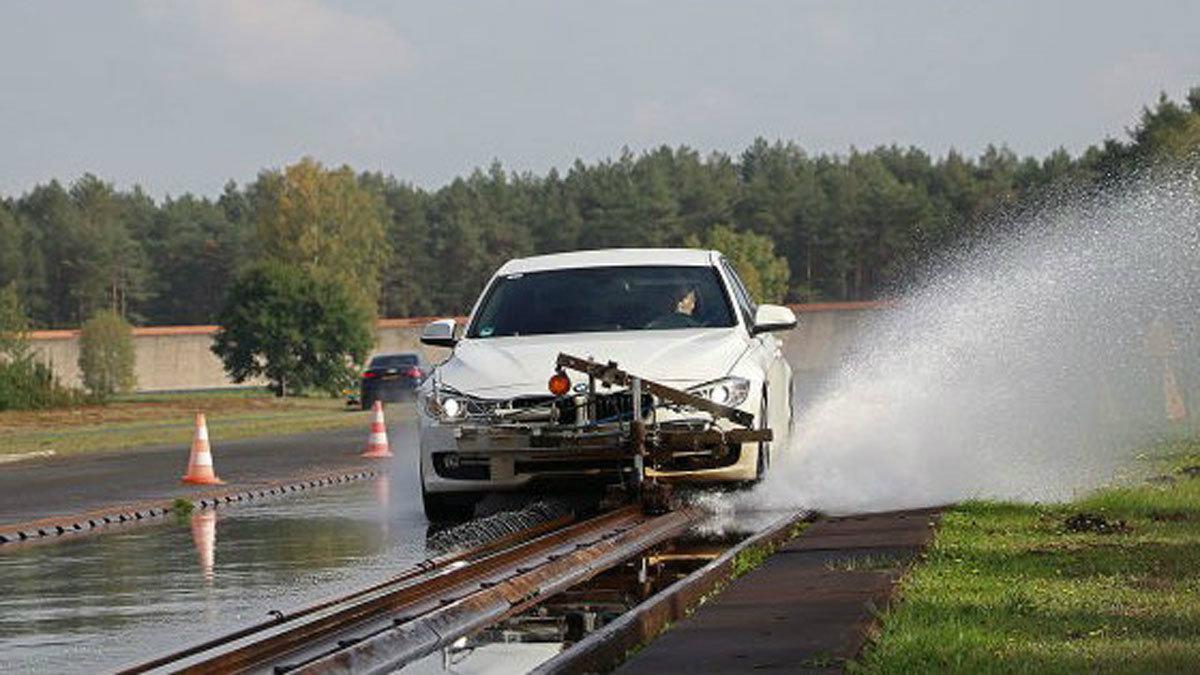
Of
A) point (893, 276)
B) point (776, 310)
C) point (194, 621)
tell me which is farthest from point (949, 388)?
point (893, 276)

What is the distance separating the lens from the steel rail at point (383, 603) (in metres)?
9.44

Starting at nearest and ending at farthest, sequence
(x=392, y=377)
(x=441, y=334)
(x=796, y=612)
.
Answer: (x=796, y=612)
(x=441, y=334)
(x=392, y=377)

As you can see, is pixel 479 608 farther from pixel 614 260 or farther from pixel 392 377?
pixel 392 377

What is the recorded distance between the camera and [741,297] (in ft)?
63.0

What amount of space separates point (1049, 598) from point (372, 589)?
10.8 feet

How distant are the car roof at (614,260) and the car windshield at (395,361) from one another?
4433 centimetres

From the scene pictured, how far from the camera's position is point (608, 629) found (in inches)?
368

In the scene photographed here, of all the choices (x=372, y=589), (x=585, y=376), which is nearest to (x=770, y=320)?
(x=585, y=376)

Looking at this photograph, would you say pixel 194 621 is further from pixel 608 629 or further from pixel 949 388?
pixel 949 388

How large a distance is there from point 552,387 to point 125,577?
3004mm

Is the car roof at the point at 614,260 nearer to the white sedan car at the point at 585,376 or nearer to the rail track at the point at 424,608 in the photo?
the white sedan car at the point at 585,376

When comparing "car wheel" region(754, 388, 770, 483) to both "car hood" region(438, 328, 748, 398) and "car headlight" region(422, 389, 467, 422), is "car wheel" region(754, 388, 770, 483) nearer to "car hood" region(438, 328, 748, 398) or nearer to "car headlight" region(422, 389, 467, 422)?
"car hood" region(438, 328, 748, 398)

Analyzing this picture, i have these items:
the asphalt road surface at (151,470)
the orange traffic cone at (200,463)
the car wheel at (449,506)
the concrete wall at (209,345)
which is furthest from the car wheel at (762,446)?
the concrete wall at (209,345)

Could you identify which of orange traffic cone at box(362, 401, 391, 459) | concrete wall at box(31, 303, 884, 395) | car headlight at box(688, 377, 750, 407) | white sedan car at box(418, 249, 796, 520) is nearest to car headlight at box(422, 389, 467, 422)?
white sedan car at box(418, 249, 796, 520)
